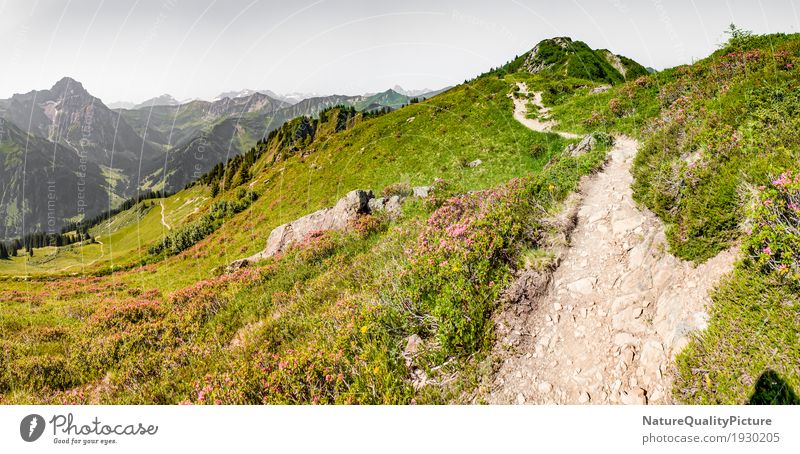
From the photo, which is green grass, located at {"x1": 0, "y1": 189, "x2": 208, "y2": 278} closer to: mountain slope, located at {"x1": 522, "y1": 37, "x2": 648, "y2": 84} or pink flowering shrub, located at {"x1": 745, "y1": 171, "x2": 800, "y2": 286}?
pink flowering shrub, located at {"x1": 745, "y1": 171, "x2": 800, "y2": 286}

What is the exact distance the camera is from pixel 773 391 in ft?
13.6

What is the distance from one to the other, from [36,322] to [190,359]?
13960mm

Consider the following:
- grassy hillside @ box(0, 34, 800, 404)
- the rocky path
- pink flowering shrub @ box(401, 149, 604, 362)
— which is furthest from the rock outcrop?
the rocky path

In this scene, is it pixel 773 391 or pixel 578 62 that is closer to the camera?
pixel 773 391

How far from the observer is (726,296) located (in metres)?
5.21

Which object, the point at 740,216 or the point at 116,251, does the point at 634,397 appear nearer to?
the point at 740,216

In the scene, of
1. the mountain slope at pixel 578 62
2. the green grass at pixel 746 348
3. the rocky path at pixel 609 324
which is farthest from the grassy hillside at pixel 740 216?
the mountain slope at pixel 578 62

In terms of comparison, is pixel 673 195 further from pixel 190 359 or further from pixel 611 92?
pixel 611 92

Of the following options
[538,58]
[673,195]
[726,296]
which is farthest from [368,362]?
[538,58]
